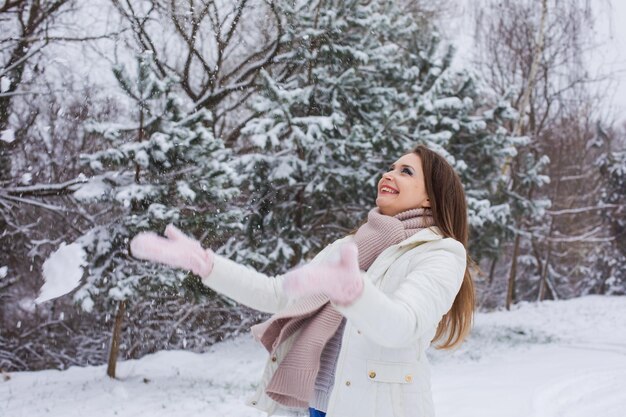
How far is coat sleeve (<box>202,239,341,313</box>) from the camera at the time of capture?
1.74 m

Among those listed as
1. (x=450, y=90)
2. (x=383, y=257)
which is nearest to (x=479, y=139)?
(x=450, y=90)

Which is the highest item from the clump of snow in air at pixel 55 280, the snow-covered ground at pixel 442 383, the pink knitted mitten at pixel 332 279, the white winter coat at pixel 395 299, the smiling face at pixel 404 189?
the smiling face at pixel 404 189

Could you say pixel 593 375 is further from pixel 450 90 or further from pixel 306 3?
pixel 306 3

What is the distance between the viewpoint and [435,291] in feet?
4.97

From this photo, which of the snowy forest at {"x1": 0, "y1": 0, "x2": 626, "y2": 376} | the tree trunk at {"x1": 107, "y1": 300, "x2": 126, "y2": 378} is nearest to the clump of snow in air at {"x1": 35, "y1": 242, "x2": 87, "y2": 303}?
the snowy forest at {"x1": 0, "y1": 0, "x2": 626, "y2": 376}

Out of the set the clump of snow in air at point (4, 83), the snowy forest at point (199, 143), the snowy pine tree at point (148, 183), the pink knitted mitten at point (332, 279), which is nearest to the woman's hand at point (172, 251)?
the pink knitted mitten at point (332, 279)

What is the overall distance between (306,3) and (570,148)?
47.9 feet

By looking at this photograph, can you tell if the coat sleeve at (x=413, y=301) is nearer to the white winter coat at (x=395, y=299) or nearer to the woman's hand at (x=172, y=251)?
the white winter coat at (x=395, y=299)

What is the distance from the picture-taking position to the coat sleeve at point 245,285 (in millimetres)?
1735

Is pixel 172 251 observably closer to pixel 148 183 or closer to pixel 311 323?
pixel 311 323

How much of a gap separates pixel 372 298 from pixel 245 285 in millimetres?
717

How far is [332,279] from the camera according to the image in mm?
1191

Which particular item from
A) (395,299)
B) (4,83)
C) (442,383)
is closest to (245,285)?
(395,299)

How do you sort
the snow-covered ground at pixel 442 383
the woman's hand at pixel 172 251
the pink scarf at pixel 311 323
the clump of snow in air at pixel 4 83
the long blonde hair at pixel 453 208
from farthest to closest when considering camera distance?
the clump of snow in air at pixel 4 83, the snow-covered ground at pixel 442 383, the long blonde hair at pixel 453 208, the pink scarf at pixel 311 323, the woman's hand at pixel 172 251
